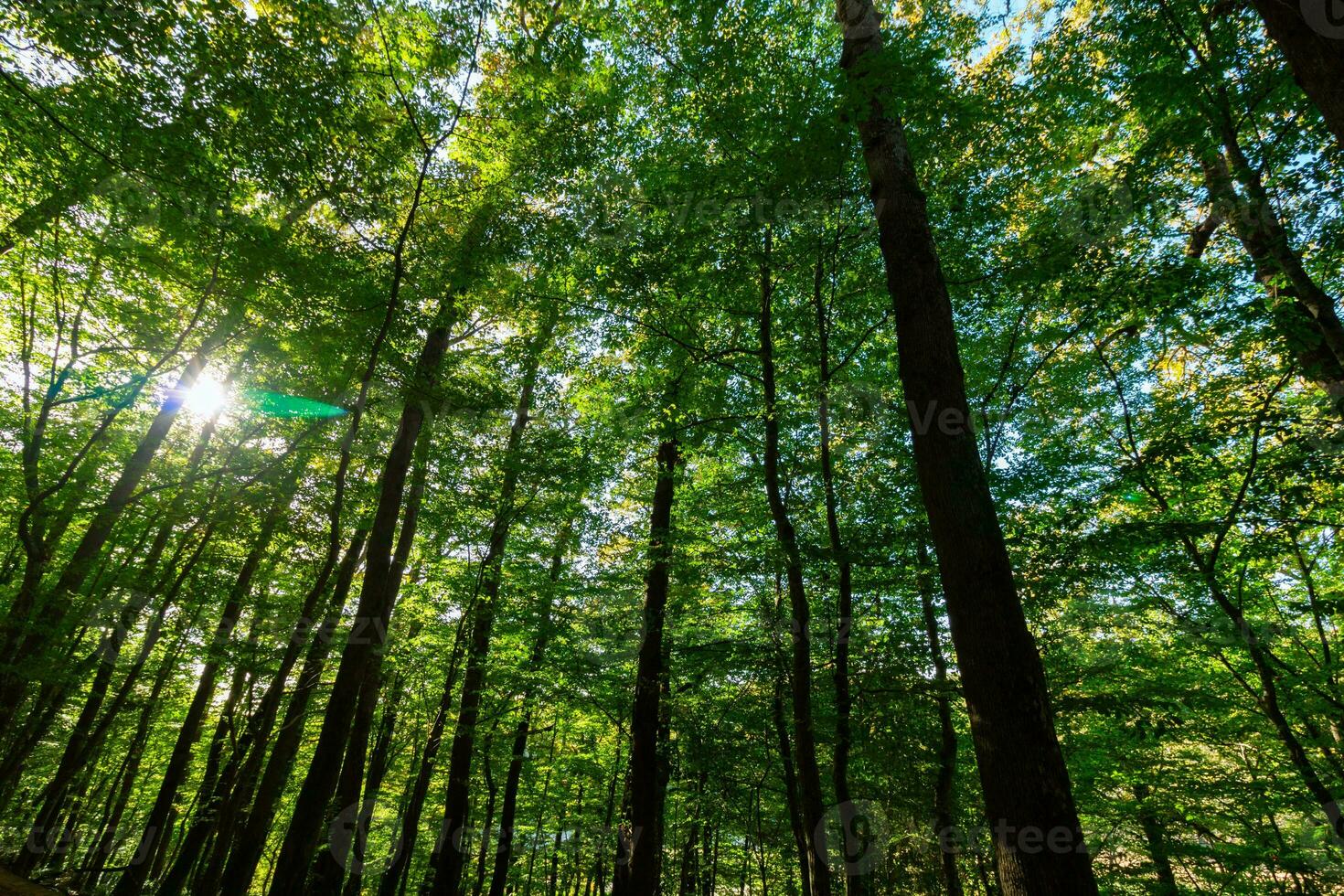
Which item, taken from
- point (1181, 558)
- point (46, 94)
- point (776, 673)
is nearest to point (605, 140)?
point (46, 94)

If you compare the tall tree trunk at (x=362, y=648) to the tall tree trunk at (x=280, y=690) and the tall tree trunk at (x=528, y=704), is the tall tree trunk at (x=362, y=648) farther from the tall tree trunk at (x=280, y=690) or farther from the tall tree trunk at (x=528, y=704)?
the tall tree trunk at (x=528, y=704)

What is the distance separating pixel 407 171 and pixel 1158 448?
8.62m

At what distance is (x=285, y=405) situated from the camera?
9.79m

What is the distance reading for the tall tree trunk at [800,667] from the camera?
221 inches

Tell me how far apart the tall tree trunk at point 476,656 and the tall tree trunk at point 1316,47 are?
7.59m

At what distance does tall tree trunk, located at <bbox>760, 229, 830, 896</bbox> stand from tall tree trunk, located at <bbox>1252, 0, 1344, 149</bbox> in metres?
4.44

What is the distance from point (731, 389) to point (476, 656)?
245 inches

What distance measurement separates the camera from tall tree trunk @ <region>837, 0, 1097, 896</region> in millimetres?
2689

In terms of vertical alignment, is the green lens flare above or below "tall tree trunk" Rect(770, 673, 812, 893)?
above

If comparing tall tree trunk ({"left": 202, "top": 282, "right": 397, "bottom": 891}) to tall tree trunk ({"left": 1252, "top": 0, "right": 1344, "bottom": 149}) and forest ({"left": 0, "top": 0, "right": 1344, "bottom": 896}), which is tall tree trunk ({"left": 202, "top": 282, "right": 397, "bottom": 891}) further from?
tall tree trunk ({"left": 1252, "top": 0, "right": 1344, "bottom": 149})

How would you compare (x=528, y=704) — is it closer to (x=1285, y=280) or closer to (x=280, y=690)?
(x=280, y=690)

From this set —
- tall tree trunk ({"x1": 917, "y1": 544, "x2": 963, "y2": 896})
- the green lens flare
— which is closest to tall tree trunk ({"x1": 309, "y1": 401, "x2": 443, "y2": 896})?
the green lens flare

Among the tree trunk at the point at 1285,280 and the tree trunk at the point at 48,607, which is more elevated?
the tree trunk at the point at 1285,280

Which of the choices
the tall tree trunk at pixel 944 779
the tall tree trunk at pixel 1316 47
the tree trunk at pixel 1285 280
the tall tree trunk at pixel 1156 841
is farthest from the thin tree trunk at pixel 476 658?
the tall tree trunk at pixel 1156 841
